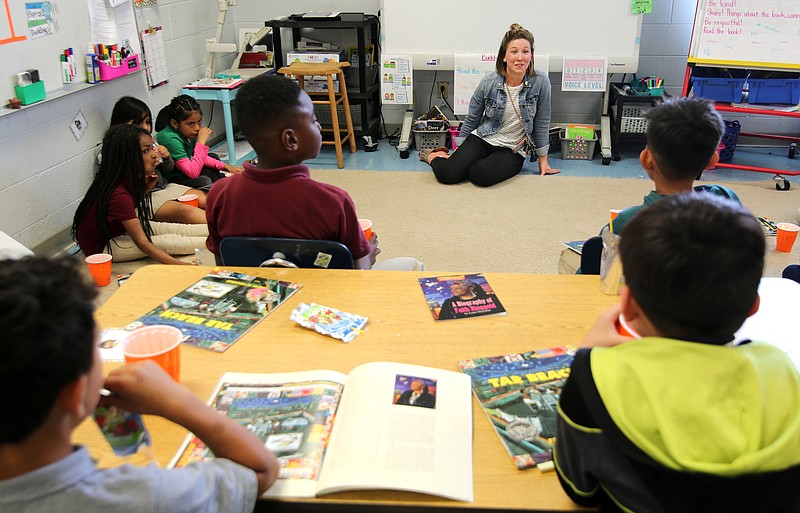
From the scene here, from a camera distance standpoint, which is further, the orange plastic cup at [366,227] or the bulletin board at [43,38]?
the bulletin board at [43,38]

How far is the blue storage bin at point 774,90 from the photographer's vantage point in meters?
3.96

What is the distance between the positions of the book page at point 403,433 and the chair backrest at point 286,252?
0.53 m

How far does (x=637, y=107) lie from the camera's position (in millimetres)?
4512

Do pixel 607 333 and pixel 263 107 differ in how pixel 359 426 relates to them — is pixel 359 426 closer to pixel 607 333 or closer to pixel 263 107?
pixel 607 333

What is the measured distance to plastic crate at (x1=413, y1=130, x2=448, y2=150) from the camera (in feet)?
15.7

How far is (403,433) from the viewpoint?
99 cm

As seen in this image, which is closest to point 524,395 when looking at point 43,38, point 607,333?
point 607,333

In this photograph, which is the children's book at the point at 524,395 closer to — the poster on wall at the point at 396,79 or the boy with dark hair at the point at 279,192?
the boy with dark hair at the point at 279,192

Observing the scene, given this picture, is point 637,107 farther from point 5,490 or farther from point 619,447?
point 5,490

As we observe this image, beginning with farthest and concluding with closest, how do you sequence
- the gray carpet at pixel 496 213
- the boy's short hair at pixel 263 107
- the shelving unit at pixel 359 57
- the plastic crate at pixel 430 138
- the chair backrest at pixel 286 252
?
the plastic crate at pixel 430 138 < the shelving unit at pixel 359 57 < the gray carpet at pixel 496 213 < the boy's short hair at pixel 263 107 < the chair backrest at pixel 286 252

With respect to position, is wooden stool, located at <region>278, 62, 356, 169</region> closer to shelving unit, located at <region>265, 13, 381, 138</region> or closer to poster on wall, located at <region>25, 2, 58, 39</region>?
shelving unit, located at <region>265, 13, 381, 138</region>

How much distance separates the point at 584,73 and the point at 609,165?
676 mm

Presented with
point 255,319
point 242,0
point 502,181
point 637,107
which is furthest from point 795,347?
point 242,0

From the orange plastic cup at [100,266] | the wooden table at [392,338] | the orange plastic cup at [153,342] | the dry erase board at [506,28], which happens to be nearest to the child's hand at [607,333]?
the wooden table at [392,338]
